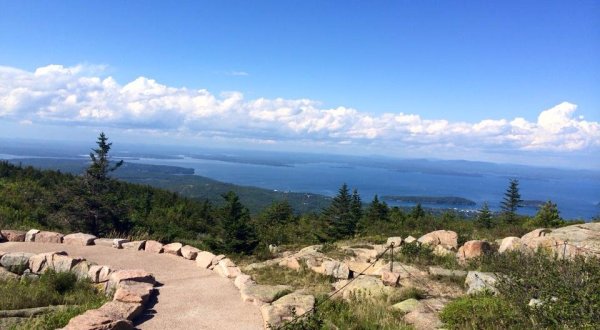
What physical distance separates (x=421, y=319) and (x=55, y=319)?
6.33 metres

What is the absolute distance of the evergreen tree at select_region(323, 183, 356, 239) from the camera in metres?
25.9

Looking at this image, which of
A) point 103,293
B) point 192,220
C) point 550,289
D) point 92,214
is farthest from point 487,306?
point 192,220

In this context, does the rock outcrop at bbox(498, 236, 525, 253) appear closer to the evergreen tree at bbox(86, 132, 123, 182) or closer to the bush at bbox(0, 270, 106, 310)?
the bush at bbox(0, 270, 106, 310)

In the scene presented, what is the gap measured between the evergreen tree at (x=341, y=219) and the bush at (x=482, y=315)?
60.3 ft

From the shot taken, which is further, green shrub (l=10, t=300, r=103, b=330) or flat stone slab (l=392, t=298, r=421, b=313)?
flat stone slab (l=392, t=298, r=421, b=313)

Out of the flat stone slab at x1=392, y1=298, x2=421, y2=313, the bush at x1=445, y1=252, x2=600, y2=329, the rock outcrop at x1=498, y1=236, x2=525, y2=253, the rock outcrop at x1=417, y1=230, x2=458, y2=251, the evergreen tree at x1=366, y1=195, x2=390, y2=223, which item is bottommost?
the evergreen tree at x1=366, y1=195, x2=390, y2=223

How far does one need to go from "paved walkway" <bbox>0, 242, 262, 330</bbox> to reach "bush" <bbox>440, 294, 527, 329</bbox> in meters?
3.48

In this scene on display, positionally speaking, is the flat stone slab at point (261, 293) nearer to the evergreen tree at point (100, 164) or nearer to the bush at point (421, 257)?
the bush at point (421, 257)

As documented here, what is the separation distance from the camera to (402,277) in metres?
10.0

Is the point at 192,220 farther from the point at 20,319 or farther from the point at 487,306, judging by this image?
the point at 487,306

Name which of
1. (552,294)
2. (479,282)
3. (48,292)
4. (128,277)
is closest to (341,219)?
(479,282)

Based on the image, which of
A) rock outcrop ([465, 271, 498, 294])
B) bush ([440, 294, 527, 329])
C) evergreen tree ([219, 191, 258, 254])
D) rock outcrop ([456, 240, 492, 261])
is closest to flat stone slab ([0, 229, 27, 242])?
evergreen tree ([219, 191, 258, 254])

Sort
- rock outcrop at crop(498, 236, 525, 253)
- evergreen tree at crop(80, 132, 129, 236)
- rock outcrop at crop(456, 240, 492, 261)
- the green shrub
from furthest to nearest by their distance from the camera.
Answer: evergreen tree at crop(80, 132, 129, 236) < rock outcrop at crop(498, 236, 525, 253) < rock outcrop at crop(456, 240, 492, 261) < the green shrub

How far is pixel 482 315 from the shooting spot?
668cm
